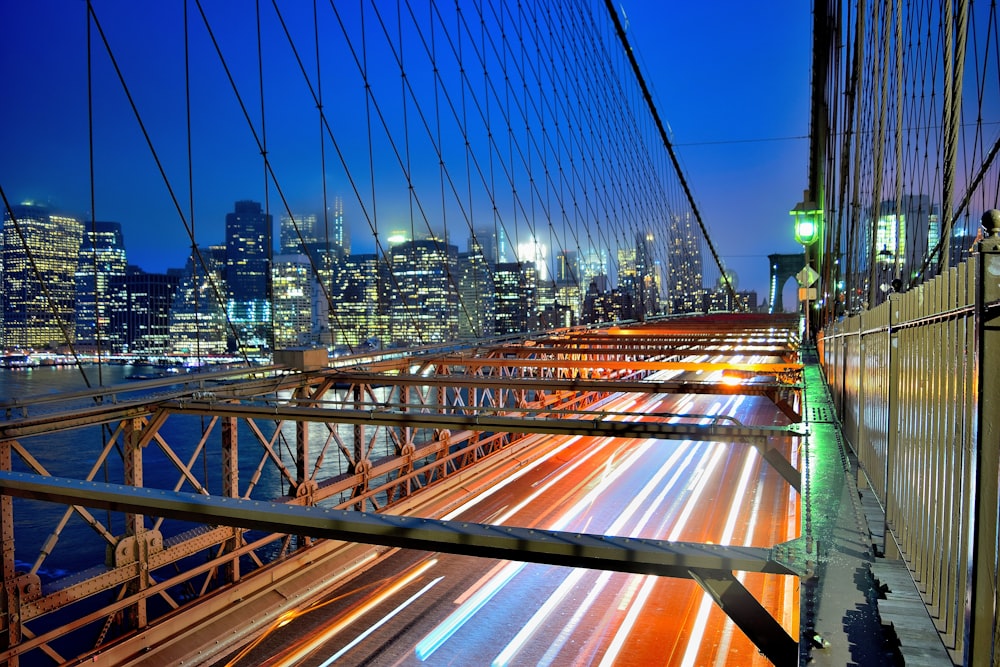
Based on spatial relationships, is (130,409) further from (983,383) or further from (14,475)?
(983,383)

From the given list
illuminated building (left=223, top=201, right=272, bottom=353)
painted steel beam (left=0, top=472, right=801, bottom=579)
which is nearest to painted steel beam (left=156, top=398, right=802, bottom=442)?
painted steel beam (left=0, top=472, right=801, bottom=579)

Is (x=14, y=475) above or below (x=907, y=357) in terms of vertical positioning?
below

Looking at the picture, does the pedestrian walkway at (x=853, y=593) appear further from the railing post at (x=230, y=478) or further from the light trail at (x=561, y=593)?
the railing post at (x=230, y=478)

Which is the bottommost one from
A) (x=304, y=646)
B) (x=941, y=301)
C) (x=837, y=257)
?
(x=304, y=646)

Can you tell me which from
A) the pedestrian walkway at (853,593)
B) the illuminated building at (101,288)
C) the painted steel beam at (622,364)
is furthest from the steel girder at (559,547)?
the painted steel beam at (622,364)

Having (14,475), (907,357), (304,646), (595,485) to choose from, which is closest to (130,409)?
(304,646)

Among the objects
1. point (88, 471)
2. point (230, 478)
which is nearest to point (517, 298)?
point (88, 471)
